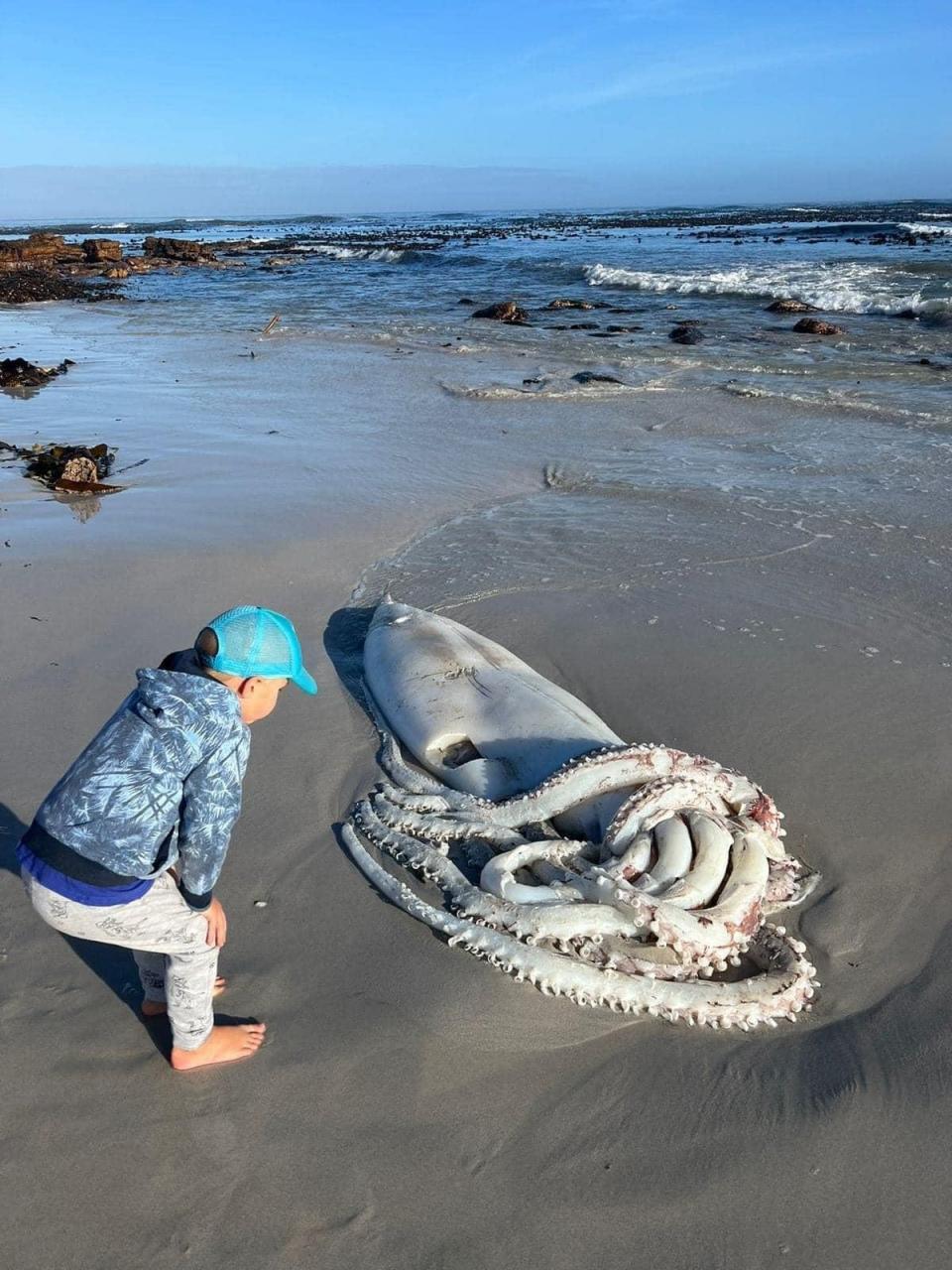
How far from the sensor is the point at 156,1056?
3.01m

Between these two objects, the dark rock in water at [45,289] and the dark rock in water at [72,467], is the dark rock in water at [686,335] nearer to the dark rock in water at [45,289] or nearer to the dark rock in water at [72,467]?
the dark rock in water at [72,467]

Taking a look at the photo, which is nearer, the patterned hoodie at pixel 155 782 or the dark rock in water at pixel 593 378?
the patterned hoodie at pixel 155 782

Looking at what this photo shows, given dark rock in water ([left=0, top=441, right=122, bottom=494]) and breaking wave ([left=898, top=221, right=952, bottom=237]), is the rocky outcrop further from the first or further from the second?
breaking wave ([left=898, top=221, right=952, bottom=237])

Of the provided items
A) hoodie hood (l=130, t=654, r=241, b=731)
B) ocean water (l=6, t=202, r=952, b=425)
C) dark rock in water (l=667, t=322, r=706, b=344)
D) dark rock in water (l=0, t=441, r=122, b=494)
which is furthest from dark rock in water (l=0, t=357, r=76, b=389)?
hoodie hood (l=130, t=654, r=241, b=731)

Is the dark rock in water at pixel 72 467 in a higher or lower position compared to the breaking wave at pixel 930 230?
lower

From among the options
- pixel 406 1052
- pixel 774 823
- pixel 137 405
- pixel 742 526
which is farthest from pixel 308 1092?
pixel 137 405

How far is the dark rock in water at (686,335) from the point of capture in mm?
18234

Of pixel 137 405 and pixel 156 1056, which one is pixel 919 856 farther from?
pixel 137 405

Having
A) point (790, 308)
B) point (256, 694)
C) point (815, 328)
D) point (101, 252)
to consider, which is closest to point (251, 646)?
point (256, 694)

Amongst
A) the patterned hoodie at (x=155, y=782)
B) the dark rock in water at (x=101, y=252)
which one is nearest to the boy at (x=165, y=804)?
the patterned hoodie at (x=155, y=782)

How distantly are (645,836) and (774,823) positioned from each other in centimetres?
60

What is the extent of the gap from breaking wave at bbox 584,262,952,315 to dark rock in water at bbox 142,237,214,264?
71.3ft

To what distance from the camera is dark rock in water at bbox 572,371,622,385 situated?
46.8ft

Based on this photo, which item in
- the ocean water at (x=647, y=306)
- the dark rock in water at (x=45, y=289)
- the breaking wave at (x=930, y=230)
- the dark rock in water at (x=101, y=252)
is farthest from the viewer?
the dark rock in water at (x=101, y=252)
